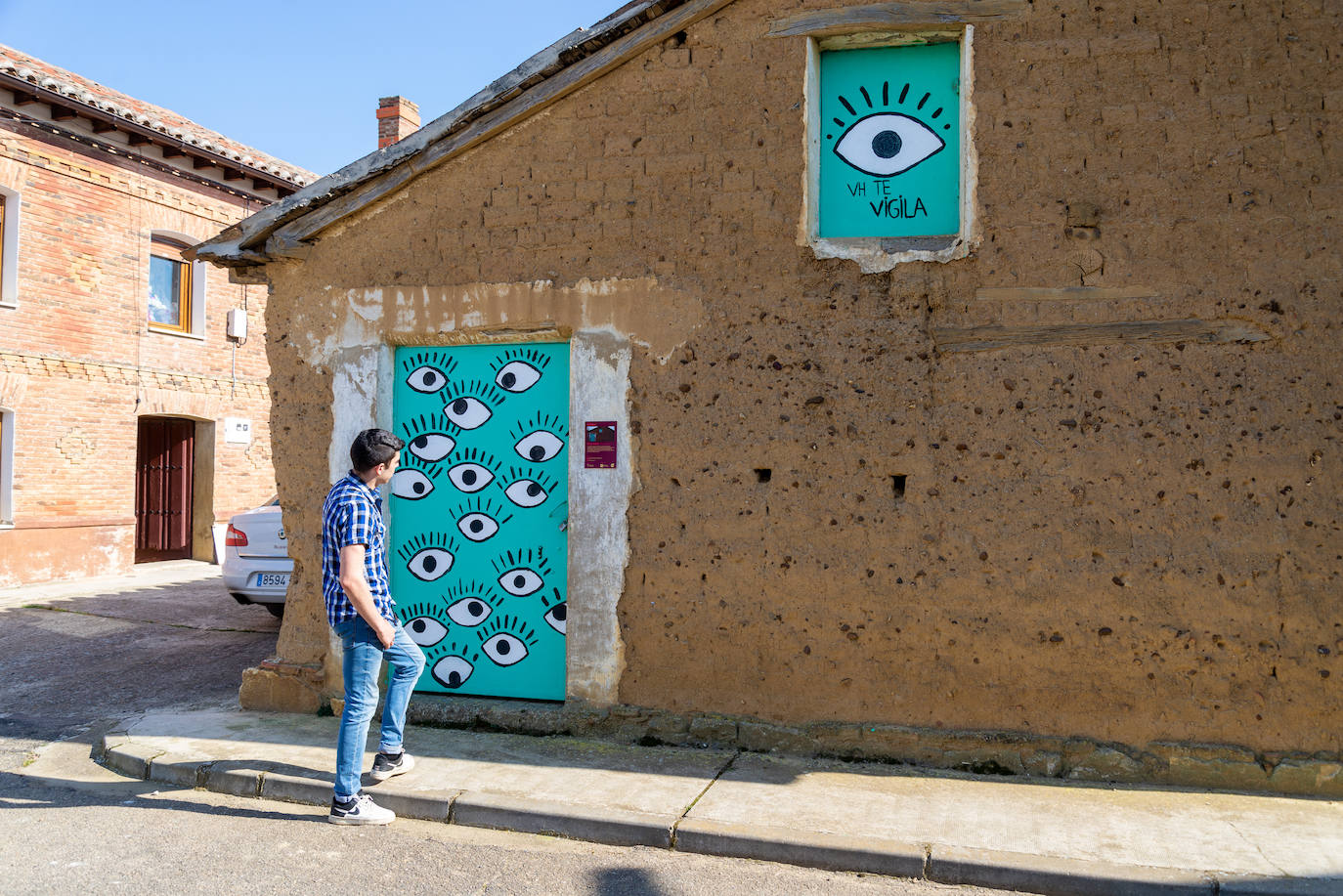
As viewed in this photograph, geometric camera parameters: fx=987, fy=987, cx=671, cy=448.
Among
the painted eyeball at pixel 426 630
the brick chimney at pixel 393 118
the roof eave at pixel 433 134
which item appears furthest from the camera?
the brick chimney at pixel 393 118

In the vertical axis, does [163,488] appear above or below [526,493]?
below

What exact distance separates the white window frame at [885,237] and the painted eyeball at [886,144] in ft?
0.60

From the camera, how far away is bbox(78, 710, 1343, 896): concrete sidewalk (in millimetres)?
4074

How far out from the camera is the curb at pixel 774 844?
12.8 feet

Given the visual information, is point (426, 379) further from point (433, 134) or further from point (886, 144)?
point (886, 144)

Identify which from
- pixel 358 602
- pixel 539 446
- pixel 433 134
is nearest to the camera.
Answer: pixel 358 602

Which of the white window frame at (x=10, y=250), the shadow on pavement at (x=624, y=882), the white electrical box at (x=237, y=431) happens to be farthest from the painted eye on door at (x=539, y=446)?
the white electrical box at (x=237, y=431)

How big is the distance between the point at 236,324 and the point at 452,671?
12.1 meters

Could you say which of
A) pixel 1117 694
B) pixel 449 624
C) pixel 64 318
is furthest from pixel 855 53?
pixel 64 318

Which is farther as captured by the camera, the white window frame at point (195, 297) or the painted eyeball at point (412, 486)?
the white window frame at point (195, 297)

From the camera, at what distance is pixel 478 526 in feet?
20.4

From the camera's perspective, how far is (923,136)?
5652 millimetres

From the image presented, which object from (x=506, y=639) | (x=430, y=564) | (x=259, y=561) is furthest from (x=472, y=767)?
(x=259, y=561)

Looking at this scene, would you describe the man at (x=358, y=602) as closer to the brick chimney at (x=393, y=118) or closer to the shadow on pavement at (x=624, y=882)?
the shadow on pavement at (x=624, y=882)
